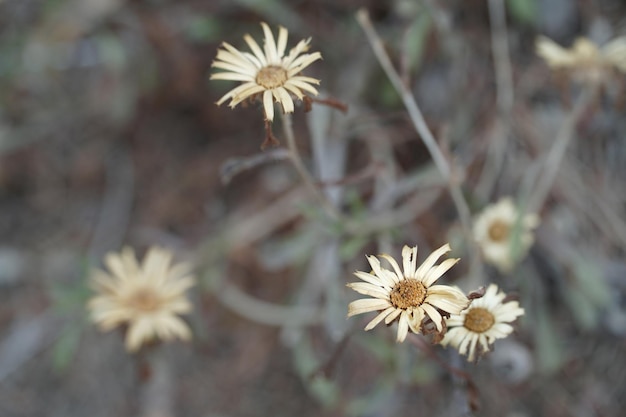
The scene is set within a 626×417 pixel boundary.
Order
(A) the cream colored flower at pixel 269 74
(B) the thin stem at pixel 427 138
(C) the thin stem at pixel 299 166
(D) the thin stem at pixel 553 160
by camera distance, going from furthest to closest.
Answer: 1. (D) the thin stem at pixel 553 160
2. (B) the thin stem at pixel 427 138
3. (C) the thin stem at pixel 299 166
4. (A) the cream colored flower at pixel 269 74

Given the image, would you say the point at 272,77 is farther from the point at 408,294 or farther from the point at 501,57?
the point at 501,57

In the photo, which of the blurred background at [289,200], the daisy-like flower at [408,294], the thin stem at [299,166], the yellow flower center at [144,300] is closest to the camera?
the daisy-like flower at [408,294]

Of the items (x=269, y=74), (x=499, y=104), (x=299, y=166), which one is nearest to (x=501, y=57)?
(x=499, y=104)

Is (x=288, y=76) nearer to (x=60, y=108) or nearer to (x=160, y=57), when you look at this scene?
(x=160, y=57)

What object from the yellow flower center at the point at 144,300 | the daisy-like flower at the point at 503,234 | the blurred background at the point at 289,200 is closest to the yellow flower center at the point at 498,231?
the daisy-like flower at the point at 503,234

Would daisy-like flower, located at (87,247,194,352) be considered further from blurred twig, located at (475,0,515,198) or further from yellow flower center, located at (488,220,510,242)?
blurred twig, located at (475,0,515,198)

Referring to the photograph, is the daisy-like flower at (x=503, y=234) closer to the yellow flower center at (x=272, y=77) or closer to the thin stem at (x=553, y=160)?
the thin stem at (x=553, y=160)

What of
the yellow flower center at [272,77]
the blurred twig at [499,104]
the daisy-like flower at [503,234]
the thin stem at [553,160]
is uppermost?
the blurred twig at [499,104]
